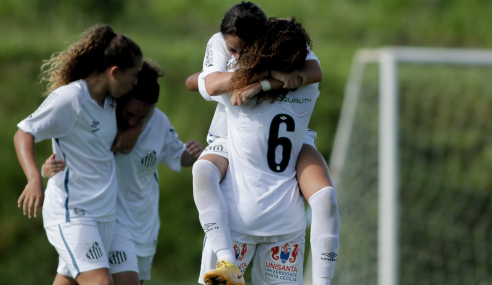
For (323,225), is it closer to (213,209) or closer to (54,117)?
(213,209)

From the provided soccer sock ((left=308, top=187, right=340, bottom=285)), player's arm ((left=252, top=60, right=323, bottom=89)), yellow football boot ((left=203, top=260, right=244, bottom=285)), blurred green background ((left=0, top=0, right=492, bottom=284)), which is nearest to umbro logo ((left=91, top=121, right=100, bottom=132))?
player's arm ((left=252, top=60, right=323, bottom=89))

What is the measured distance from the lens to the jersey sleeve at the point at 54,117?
306 centimetres

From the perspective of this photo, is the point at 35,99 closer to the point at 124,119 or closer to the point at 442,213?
the point at 124,119

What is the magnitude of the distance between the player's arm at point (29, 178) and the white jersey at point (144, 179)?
25.6 inches

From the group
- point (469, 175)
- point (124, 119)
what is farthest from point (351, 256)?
point (124, 119)

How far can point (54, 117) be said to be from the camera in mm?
3078

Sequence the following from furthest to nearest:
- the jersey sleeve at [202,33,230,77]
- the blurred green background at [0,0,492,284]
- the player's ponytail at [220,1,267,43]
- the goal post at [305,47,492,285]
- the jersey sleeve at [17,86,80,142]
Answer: the blurred green background at [0,0,492,284] → the goal post at [305,47,492,285] → the jersey sleeve at [17,86,80,142] → the jersey sleeve at [202,33,230,77] → the player's ponytail at [220,1,267,43]

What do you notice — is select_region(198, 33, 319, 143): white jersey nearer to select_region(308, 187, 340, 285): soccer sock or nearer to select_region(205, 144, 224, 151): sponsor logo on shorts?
select_region(205, 144, 224, 151): sponsor logo on shorts

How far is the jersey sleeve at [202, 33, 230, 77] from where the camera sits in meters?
2.71

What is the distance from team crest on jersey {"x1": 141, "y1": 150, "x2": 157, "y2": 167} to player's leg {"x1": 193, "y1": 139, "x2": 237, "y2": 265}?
41.8 inches

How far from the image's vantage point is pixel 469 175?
8.20 meters

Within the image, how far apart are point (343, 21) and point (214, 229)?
9678 millimetres

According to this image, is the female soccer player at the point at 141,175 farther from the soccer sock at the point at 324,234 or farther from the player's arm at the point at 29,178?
the soccer sock at the point at 324,234

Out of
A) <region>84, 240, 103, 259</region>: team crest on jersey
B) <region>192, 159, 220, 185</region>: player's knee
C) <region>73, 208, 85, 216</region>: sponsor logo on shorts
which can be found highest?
<region>192, 159, 220, 185</region>: player's knee
